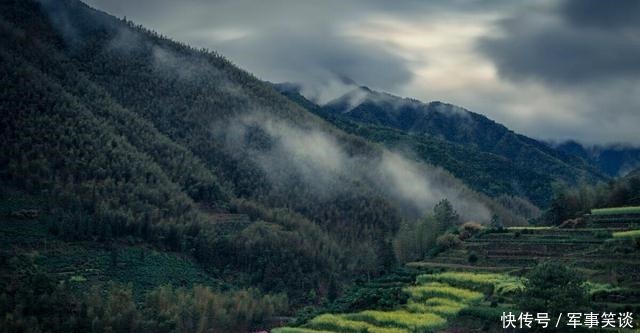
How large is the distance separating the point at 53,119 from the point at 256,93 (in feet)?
277

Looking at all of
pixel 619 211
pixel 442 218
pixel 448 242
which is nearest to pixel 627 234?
pixel 619 211

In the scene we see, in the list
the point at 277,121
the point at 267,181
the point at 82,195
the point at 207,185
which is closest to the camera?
the point at 82,195

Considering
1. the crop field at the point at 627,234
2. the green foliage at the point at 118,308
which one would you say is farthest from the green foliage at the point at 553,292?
the green foliage at the point at 118,308

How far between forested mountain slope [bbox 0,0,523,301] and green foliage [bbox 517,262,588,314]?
171 ft

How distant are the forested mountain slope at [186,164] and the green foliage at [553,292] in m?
52.2

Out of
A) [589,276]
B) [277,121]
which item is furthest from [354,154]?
[589,276]

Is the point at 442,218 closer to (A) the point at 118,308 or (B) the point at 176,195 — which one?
(B) the point at 176,195

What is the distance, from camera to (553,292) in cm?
4850

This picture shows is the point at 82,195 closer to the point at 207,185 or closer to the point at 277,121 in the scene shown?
the point at 207,185

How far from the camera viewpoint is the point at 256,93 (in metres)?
199

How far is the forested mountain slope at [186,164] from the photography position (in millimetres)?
113750

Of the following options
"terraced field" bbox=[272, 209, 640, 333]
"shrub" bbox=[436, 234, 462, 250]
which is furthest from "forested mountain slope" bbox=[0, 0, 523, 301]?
"terraced field" bbox=[272, 209, 640, 333]

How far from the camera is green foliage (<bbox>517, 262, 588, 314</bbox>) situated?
47.9 metres

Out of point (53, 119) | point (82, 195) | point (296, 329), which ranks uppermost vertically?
point (53, 119)
